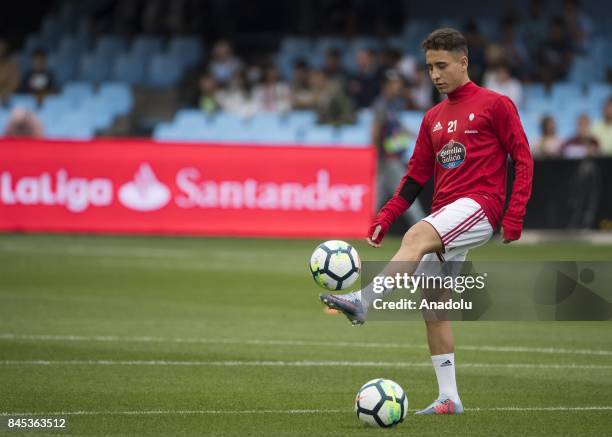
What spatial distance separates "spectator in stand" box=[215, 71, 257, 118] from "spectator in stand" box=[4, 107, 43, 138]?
4.37m

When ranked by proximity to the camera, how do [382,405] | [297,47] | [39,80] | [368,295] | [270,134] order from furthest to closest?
[297,47] < [39,80] < [270,134] < [382,405] < [368,295]

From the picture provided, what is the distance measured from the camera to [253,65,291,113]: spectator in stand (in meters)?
26.2

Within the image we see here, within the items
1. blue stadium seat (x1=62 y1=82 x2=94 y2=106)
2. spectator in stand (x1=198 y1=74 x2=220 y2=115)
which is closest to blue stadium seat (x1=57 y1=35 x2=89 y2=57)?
blue stadium seat (x1=62 y1=82 x2=94 y2=106)

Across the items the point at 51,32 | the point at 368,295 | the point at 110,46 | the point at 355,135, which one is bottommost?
the point at 368,295

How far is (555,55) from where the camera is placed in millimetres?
26609

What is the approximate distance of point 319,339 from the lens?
12.3m

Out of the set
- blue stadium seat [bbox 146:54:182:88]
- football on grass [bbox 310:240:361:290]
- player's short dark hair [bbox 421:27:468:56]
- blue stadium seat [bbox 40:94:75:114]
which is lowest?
football on grass [bbox 310:240:361:290]

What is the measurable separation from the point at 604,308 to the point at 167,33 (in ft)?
60.8

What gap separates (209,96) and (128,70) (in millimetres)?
3565

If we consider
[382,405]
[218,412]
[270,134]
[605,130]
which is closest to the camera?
[382,405]

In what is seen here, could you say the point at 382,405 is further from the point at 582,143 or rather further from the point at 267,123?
the point at 267,123

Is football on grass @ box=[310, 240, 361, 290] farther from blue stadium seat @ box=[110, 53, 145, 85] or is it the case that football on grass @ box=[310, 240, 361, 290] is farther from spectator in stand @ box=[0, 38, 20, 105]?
blue stadium seat @ box=[110, 53, 145, 85]

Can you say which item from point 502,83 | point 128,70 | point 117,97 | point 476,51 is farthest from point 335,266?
point 128,70

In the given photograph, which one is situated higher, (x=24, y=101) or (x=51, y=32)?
(x=51, y=32)
